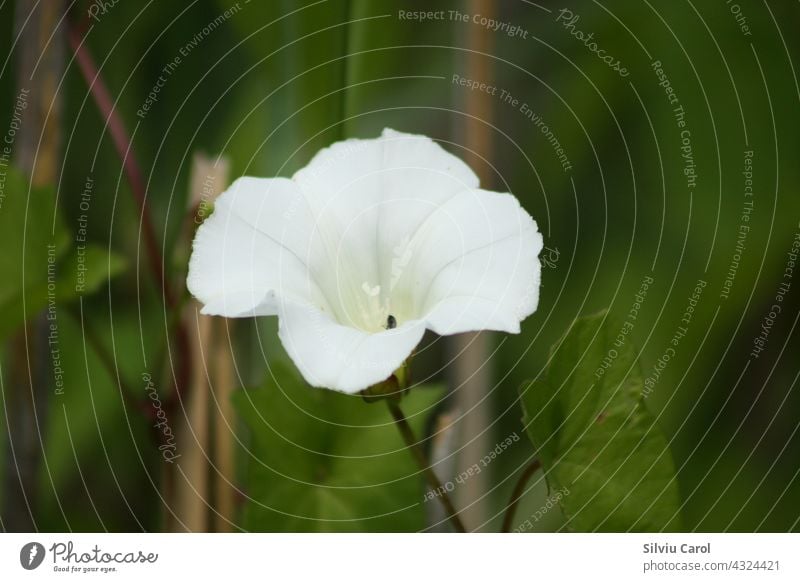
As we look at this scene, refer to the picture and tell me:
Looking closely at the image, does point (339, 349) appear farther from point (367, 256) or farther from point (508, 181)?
point (508, 181)

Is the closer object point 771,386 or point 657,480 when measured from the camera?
point 657,480

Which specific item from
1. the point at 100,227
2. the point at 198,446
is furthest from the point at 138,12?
the point at 198,446

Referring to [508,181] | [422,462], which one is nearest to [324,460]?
[422,462]

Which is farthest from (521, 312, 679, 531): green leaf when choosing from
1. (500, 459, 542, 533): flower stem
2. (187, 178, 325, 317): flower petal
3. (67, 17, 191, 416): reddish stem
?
(67, 17, 191, 416): reddish stem

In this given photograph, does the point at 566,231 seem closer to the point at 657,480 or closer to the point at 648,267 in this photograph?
the point at 648,267

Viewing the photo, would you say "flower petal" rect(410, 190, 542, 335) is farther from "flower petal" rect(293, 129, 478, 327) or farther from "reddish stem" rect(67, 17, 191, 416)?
"reddish stem" rect(67, 17, 191, 416)
